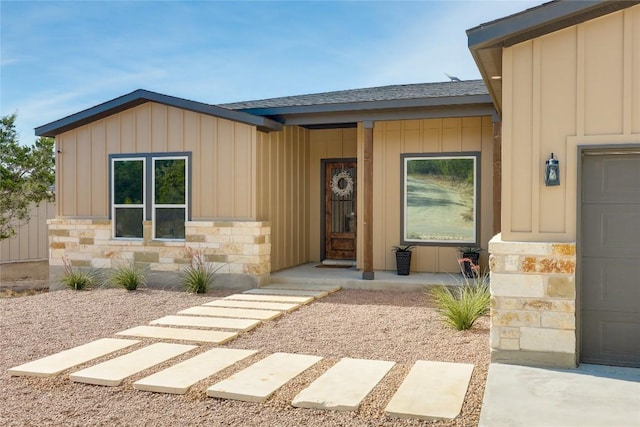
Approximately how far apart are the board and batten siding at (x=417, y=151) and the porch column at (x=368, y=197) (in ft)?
3.36

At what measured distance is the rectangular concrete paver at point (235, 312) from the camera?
6.03m

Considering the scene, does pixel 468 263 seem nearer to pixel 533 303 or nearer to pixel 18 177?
pixel 533 303

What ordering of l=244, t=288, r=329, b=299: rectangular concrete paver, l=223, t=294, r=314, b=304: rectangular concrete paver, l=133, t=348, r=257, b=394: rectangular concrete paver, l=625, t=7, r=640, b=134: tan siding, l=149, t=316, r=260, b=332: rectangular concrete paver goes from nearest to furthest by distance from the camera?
l=133, t=348, r=257, b=394: rectangular concrete paver, l=625, t=7, r=640, b=134: tan siding, l=149, t=316, r=260, b=332: rectangular concrete paver, l=223, t=294, r=314, b=304: rectangular concrete paver, l=244, t=288, r=329, b=299: rectangular concrete paver

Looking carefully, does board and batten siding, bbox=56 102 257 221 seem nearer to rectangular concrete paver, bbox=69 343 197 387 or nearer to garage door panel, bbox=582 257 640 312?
rectangular concrete paver, bbox=69 343 197 387

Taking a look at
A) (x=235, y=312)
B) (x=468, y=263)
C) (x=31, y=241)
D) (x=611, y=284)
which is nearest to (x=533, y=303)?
(x=611, y=284)

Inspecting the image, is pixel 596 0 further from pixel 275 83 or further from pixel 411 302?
pixel 275 83

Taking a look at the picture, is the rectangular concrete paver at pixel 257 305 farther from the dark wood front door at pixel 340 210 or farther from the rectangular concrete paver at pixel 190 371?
the dark wood front door at pixel 340 210

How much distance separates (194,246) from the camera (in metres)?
8.41

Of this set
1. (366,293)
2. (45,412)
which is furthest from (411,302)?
(45,412)

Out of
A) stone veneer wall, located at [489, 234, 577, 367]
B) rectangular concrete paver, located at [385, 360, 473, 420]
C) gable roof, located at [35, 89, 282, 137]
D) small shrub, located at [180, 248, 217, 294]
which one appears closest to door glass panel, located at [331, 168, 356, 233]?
gable roof, located at [35, 89, 282, 137]

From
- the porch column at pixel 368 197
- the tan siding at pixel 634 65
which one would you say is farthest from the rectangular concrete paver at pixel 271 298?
the tan siding at pixel 634 65

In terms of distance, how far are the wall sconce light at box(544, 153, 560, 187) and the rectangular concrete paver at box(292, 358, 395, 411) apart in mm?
1865

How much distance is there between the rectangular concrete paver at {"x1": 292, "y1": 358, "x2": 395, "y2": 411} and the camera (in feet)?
10.9

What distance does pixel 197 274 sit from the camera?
7934 millimetres
